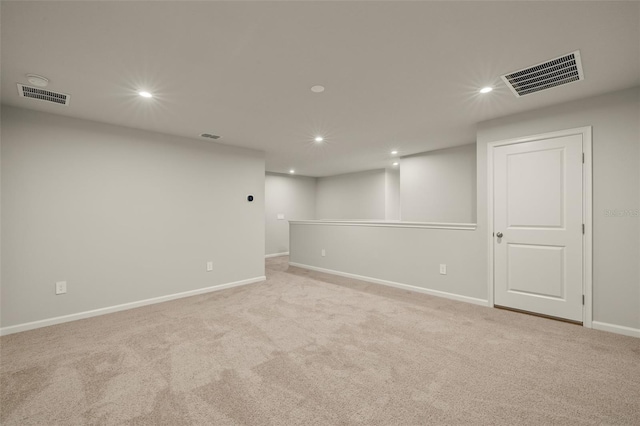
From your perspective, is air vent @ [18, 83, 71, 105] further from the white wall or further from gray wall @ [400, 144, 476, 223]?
gray wall @ [400, 144, 476, 223]

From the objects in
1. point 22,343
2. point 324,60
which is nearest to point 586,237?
point 324,60

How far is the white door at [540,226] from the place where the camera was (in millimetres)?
2871

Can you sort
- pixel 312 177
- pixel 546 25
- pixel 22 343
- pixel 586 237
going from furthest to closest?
pixel 312 177 → pixel 586 237 → pixel 22 343 → pixel 546 25

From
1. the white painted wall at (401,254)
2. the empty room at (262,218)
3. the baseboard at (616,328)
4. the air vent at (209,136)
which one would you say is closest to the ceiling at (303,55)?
the empty room at (262,218)

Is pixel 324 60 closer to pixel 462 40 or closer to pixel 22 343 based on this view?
pixel 462 40

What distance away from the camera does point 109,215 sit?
3.39 m

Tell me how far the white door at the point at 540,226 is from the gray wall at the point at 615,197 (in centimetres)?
14

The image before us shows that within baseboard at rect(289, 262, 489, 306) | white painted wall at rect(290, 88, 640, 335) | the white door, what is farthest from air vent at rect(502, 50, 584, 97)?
baseboard at rect(289, 262, 489, 306)

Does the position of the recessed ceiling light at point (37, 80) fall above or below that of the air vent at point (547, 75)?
below

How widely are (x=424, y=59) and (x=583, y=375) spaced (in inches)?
101

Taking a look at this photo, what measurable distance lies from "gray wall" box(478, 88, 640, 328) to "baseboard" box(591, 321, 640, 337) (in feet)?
0.13

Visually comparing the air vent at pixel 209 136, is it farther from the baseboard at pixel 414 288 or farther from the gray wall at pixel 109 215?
the baseboard at pixel 414 288

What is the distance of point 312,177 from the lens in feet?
28.5

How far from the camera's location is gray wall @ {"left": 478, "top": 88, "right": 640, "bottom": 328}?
2566 mm
